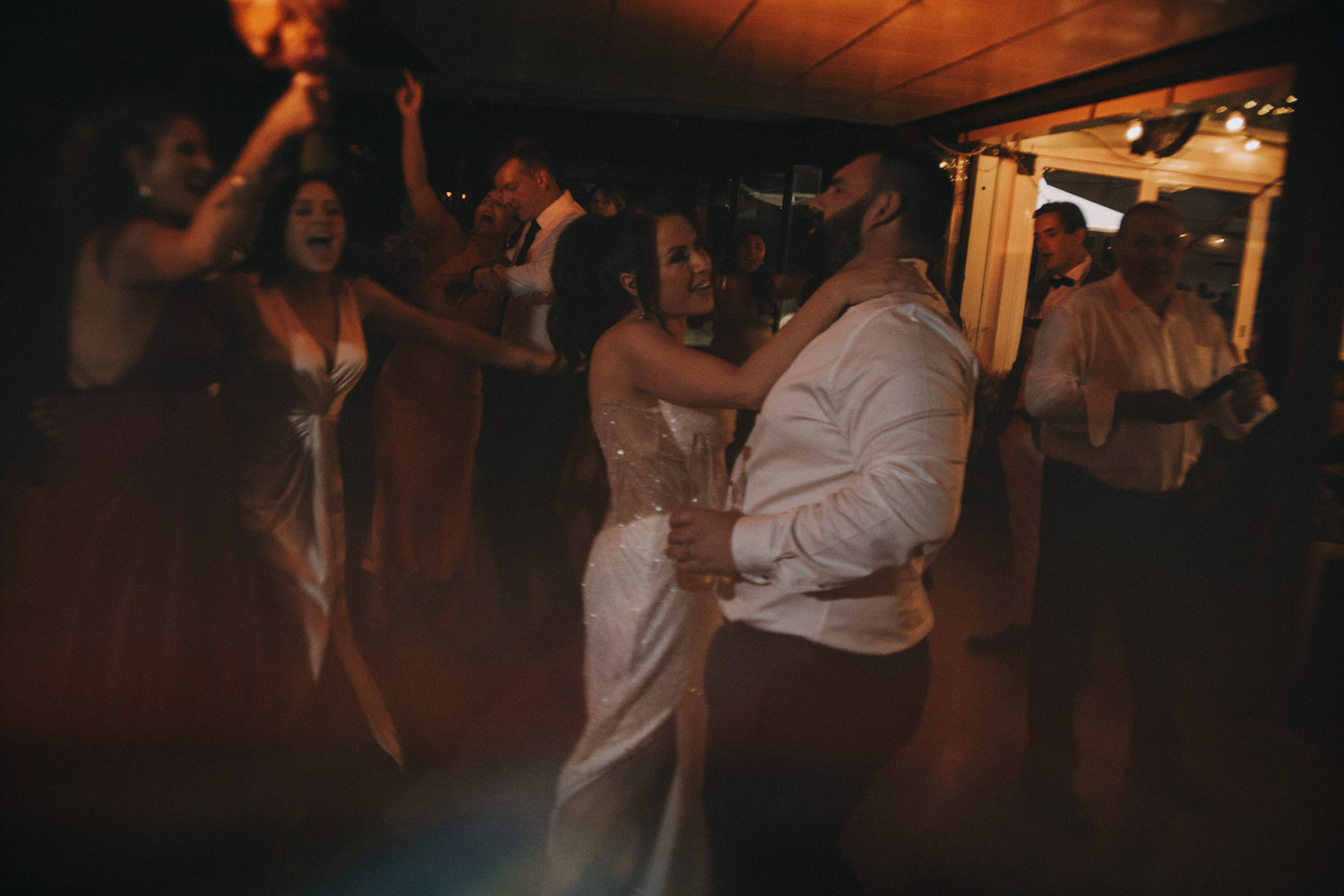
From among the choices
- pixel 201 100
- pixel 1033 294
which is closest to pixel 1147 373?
pixel 1033 294

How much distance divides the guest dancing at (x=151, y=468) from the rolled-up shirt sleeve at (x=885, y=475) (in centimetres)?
101

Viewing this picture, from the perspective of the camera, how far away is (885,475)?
1010 millimetres

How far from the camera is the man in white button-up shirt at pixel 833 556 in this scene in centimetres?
104

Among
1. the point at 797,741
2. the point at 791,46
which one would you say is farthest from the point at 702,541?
the point at 791,46

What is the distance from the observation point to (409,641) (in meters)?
1.81

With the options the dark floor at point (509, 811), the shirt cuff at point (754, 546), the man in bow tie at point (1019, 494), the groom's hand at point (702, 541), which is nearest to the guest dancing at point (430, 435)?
the dark floor at point (509, 811)

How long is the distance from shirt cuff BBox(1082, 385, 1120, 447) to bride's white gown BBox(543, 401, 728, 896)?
2.95ft

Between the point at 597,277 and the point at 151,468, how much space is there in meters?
0.88

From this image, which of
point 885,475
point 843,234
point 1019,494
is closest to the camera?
point 885,475

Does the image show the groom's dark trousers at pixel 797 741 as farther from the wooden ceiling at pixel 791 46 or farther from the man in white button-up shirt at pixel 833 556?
the wooden ceiling at pixel 791 46

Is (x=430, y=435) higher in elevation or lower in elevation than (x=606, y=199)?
lower

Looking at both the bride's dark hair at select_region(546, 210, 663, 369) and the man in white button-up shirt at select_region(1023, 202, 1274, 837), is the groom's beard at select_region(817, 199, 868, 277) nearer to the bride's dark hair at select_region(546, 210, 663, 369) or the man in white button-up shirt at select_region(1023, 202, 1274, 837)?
the bride's dark hair at select_region(546, 210, 663, 369)

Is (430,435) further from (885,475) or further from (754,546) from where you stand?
(885,475)

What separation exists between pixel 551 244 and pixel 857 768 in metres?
1.42
